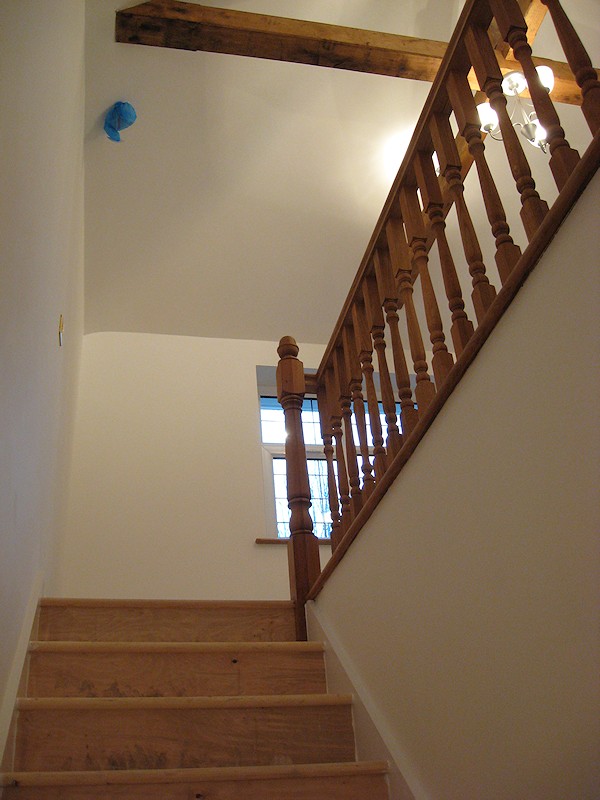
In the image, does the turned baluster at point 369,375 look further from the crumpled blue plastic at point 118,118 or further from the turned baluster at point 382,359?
the crumpled blue plastic at point 118,118

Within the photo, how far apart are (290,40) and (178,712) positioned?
2.91 meters

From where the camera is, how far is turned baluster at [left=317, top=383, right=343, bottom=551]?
96.5 inches

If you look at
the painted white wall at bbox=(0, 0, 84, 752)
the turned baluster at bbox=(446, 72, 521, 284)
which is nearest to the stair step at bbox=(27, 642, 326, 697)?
the painted white wall at bbox=(0, 0, 84, 752)

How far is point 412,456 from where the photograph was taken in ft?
6.00

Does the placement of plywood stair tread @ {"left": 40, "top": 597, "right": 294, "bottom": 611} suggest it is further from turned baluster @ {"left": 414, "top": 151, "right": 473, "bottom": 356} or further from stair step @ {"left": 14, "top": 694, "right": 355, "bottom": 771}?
turned baluster @ {"left": 414, "top": 151, "right": 473, "bottom": 356}

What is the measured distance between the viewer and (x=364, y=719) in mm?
1995

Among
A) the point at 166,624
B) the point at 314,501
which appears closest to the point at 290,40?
the point at 314,501

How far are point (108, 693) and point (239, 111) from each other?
2903 millimetres

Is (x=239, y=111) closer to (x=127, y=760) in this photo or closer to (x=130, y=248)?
(x=130, y=248)

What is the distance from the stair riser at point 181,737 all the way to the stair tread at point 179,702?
0.04 ft

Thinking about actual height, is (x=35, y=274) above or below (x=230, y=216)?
below

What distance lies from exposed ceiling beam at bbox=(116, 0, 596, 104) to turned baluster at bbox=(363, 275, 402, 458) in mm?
1810

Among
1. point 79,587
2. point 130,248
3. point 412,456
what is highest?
point 130,248

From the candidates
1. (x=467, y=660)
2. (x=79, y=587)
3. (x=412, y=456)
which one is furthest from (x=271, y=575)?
(x=467, y=660)
